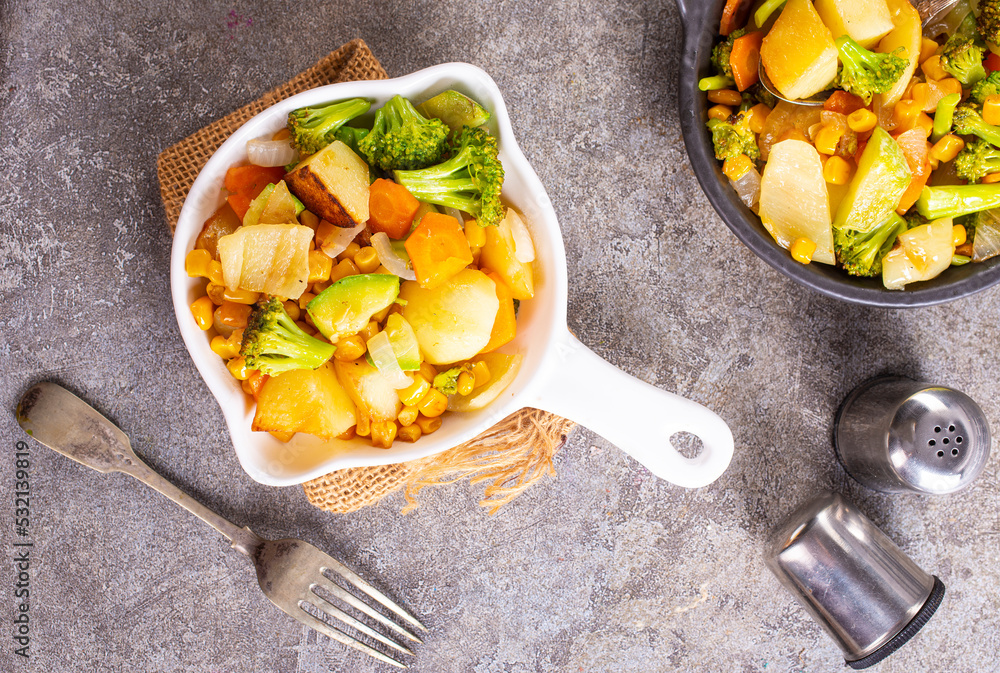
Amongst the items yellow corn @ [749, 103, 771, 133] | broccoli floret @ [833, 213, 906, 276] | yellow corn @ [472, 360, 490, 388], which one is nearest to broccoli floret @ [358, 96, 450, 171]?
yellow corn @ [472, 360, 490, 388]

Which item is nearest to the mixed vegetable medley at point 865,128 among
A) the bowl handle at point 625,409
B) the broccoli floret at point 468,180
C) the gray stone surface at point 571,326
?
the gray stone surface at point 571,326

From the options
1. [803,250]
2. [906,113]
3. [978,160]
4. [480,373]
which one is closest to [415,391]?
[480,373]

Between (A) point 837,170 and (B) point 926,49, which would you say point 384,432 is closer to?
(A) point 837,170

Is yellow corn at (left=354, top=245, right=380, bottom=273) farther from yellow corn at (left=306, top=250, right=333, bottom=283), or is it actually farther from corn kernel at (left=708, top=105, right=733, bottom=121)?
corn kernel at (left=708, top=105, right=733, bottom=121)

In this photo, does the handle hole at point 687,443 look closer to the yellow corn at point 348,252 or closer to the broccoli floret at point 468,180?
the broccoli floret at point 468,180

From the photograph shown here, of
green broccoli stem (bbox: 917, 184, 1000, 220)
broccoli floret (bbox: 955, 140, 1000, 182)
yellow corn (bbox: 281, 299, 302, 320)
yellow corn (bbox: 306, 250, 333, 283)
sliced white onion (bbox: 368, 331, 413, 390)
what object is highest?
broccoli floret (bbox: 955, 140, 1000, 182)

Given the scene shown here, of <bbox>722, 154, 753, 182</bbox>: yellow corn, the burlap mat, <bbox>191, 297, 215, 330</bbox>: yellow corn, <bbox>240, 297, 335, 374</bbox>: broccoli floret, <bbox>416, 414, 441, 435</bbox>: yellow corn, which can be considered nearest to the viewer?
<bbox>240, 297, 335, 374</bbox>: broccoli floret

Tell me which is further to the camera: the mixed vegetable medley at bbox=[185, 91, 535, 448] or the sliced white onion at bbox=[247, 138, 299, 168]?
the sliced white onion at bbox=[247, 138, 299, 168]
